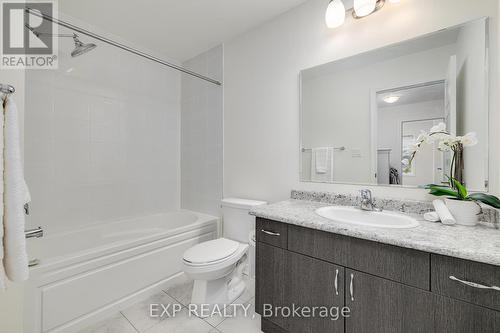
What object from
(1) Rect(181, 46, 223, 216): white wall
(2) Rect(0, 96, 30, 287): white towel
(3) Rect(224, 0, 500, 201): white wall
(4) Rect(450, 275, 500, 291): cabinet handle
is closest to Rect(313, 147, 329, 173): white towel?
(3) Rect(224, 0, 500, 201): white wall

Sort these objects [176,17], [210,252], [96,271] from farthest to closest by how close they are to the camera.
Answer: [176,17] → [210,252] → [96,271]

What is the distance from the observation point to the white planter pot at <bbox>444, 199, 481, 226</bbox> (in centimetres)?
106

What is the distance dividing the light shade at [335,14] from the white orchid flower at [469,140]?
1081 mm

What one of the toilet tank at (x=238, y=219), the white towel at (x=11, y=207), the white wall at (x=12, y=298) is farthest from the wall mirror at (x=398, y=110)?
the white wall at (x=12, y=298)

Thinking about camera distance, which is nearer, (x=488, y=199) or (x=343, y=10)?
(x=488, y=199)

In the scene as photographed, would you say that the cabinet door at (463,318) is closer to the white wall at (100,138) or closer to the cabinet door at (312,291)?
the cabinet door at (312,291)

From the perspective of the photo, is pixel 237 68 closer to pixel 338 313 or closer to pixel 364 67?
pixel 364 67

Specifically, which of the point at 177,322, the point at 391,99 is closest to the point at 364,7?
the point at 391,99

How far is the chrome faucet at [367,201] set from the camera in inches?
55.4

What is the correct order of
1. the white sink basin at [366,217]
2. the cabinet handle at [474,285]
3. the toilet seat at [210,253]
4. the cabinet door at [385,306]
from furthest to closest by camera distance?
the toilet seat at [210,253] → the white sink basin at [366,217] → the cabinet door at [385,306] → the cabinet handle at [474,285]

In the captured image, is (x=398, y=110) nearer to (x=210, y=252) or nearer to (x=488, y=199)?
(x=488, y=199)

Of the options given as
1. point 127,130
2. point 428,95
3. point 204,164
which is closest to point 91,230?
point 127,130

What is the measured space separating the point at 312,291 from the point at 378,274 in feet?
1.21

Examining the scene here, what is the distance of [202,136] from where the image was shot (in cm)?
271
